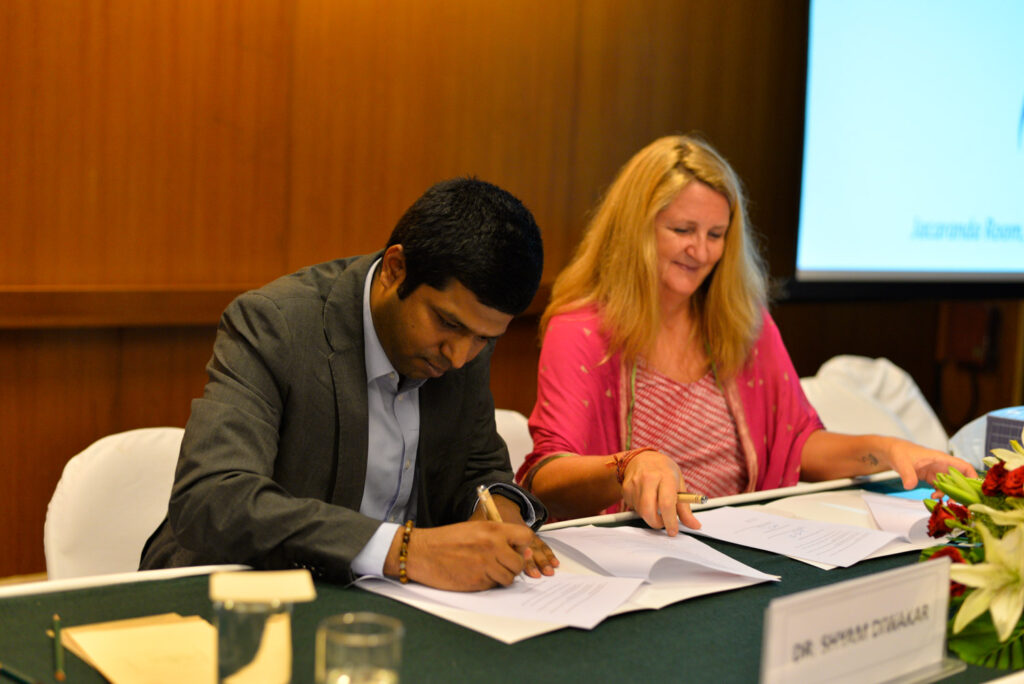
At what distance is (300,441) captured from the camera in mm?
1650

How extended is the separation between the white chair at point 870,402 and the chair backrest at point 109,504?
6.65 ft

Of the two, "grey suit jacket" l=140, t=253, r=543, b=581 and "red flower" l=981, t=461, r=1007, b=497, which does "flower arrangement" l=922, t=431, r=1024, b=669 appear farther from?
"grey suit jacket" l=140, t=253, r=543, b=581

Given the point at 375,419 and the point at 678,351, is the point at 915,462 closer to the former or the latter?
the point at 678,351

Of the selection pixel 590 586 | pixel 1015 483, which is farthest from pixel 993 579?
pixel 590 586

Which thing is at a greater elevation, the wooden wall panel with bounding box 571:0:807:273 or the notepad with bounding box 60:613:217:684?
the wooden wall panel with bounding box 571:0:807:273

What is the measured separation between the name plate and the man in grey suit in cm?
44

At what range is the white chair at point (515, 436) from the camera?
2.42 meters

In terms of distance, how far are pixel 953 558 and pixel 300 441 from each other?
97cm

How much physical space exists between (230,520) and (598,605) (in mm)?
493

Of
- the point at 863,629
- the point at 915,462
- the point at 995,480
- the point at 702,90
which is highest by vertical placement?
the point at 702,90

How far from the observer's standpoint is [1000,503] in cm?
129

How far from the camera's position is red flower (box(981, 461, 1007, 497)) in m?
1.28

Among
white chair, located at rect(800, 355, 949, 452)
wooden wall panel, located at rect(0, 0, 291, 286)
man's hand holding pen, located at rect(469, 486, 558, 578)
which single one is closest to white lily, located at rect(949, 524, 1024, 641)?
man's hand holding pen, located at rect(469, 486, 558, 578)

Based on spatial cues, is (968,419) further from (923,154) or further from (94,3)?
(94,3)
